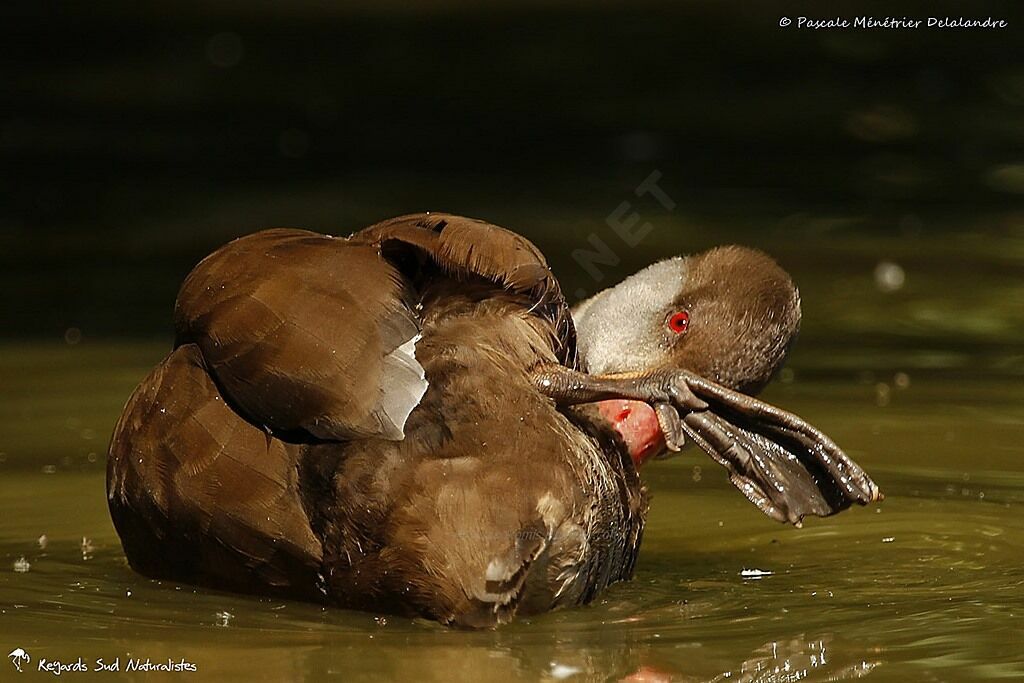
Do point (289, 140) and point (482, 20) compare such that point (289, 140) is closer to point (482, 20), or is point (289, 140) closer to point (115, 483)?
point (482, 20)

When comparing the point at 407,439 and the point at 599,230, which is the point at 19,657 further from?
the point at 599,230

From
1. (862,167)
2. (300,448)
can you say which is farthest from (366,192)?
(300,448)

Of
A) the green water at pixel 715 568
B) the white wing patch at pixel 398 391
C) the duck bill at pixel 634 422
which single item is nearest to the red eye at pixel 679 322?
the duck bill at pixel 634 422

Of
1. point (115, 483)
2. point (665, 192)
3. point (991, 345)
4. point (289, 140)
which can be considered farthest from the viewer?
point (289, 140)

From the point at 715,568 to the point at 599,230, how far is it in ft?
15.4

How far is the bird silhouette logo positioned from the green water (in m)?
0.03

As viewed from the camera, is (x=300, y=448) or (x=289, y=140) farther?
(x=289, y=140)

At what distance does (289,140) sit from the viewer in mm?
11852

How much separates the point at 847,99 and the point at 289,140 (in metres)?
3.23

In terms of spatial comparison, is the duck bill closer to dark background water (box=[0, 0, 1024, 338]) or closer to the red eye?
the red eye

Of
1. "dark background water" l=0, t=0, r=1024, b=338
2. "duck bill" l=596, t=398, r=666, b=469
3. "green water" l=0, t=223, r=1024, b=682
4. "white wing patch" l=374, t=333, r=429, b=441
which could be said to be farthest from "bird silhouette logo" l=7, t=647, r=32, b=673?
"dark background water" l=0, t=0, r=1024, b=338

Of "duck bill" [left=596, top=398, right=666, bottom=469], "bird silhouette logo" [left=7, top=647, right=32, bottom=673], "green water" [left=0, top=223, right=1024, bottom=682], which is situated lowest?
"bird silhouette logo" [left=7, top=647, right=32, bottom=673]

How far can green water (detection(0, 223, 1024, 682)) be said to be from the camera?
3842mm

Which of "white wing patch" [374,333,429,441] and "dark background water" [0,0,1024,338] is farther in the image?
"dark background water" [0,0,1024,338]
